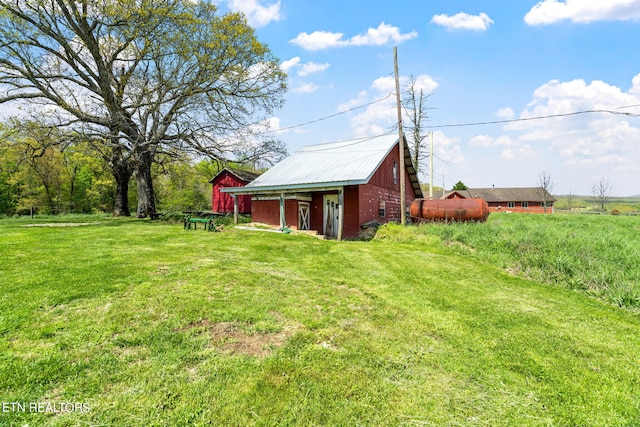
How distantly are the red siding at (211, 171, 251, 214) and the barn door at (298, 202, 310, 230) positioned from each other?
1069 cm

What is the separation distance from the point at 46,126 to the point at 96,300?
53.5ft

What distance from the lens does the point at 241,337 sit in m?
3.62

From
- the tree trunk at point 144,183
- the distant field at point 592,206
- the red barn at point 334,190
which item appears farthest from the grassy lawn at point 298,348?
the distant field at point 592,206

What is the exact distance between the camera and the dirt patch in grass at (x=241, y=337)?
11.0ft

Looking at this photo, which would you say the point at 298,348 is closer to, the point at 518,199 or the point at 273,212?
the point at 273,212

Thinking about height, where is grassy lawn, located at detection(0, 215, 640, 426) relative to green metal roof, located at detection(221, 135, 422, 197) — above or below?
below

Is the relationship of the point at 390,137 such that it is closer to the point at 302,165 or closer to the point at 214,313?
the point at 302,165

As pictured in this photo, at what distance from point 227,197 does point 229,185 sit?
1.09m

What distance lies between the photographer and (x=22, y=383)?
2.58m

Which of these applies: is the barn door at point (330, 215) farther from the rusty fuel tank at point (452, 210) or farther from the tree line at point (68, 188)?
the tree line at point (68, 188)

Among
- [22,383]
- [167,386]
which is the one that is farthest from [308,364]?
→ [22,383]

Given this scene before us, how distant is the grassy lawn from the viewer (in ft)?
8.22

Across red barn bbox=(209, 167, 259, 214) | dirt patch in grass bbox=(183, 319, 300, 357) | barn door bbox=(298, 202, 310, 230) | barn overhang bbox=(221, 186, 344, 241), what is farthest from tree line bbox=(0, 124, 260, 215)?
dirt patch in grass bbox=(183, 319, 300, 357)

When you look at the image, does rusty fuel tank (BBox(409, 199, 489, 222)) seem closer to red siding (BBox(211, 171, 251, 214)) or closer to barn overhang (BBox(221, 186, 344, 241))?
barn overhang (BBox(221, 186, 344, 241))
